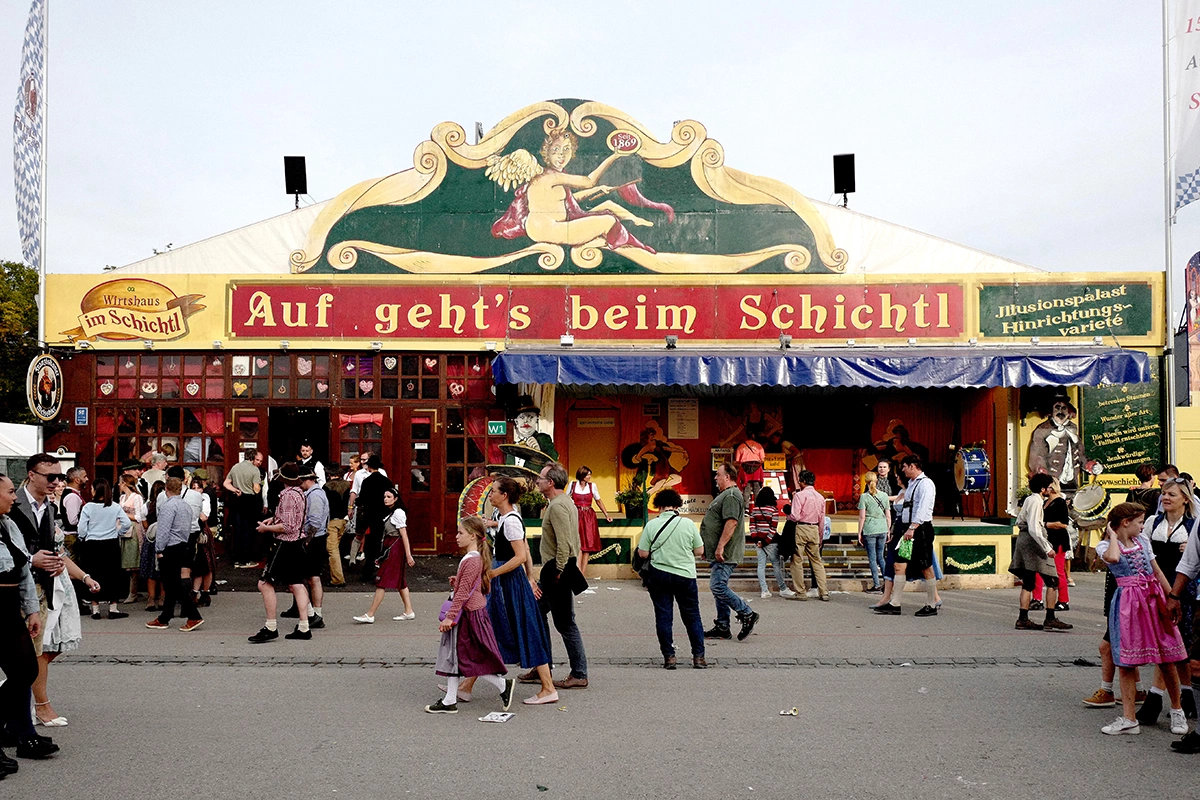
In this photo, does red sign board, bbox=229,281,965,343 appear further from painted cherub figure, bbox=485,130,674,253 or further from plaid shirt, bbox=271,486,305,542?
plaid shirt, bbox=271,486,305,542

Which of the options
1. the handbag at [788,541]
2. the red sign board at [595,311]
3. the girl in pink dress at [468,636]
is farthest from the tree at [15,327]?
the girl in pink dress at [468,636]

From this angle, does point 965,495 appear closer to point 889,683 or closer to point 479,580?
point 889,683

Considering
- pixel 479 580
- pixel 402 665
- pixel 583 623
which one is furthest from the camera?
pixel 583 623

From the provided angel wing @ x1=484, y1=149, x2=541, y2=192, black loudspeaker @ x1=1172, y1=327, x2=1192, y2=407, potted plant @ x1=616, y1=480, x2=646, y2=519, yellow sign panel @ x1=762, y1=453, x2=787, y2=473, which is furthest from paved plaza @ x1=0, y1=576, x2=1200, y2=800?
black loudspeaker @ x1=1172, y1=327, x2=1192, y2=407

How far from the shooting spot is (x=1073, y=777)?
5664 millimetres

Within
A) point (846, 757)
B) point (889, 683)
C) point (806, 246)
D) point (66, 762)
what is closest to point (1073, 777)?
point (846, 757)

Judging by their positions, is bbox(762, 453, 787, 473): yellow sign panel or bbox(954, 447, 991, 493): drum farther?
bbox(762, 453, 787, 473): yellow sign panel

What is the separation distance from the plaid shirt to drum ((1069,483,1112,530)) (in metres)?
11.1

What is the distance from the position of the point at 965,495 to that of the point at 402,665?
11.6 meters

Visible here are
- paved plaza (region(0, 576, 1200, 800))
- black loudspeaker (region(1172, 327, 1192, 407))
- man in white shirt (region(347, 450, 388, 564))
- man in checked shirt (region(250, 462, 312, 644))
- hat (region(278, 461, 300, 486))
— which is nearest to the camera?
paved plaza (region(0, 576, 1200, 800))

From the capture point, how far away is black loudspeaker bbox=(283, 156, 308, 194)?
61.2ft

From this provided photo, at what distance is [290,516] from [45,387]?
24.8ft

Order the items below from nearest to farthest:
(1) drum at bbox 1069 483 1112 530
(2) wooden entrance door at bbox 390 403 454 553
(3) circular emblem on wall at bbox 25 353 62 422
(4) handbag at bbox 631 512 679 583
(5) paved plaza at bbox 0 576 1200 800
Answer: (5) paved plaza at bbox 0 576 1200 800 < (4) handbag at bbox 631 512 679 583 < (3) circular emblem on wall at bbox 25 353 62 422 < (1) drum at bbox 1069 483 1112 530 < (2) wooden entrance door at bbox 390 403 454 553

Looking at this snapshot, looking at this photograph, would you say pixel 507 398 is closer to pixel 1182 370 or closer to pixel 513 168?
pixel 513 168
